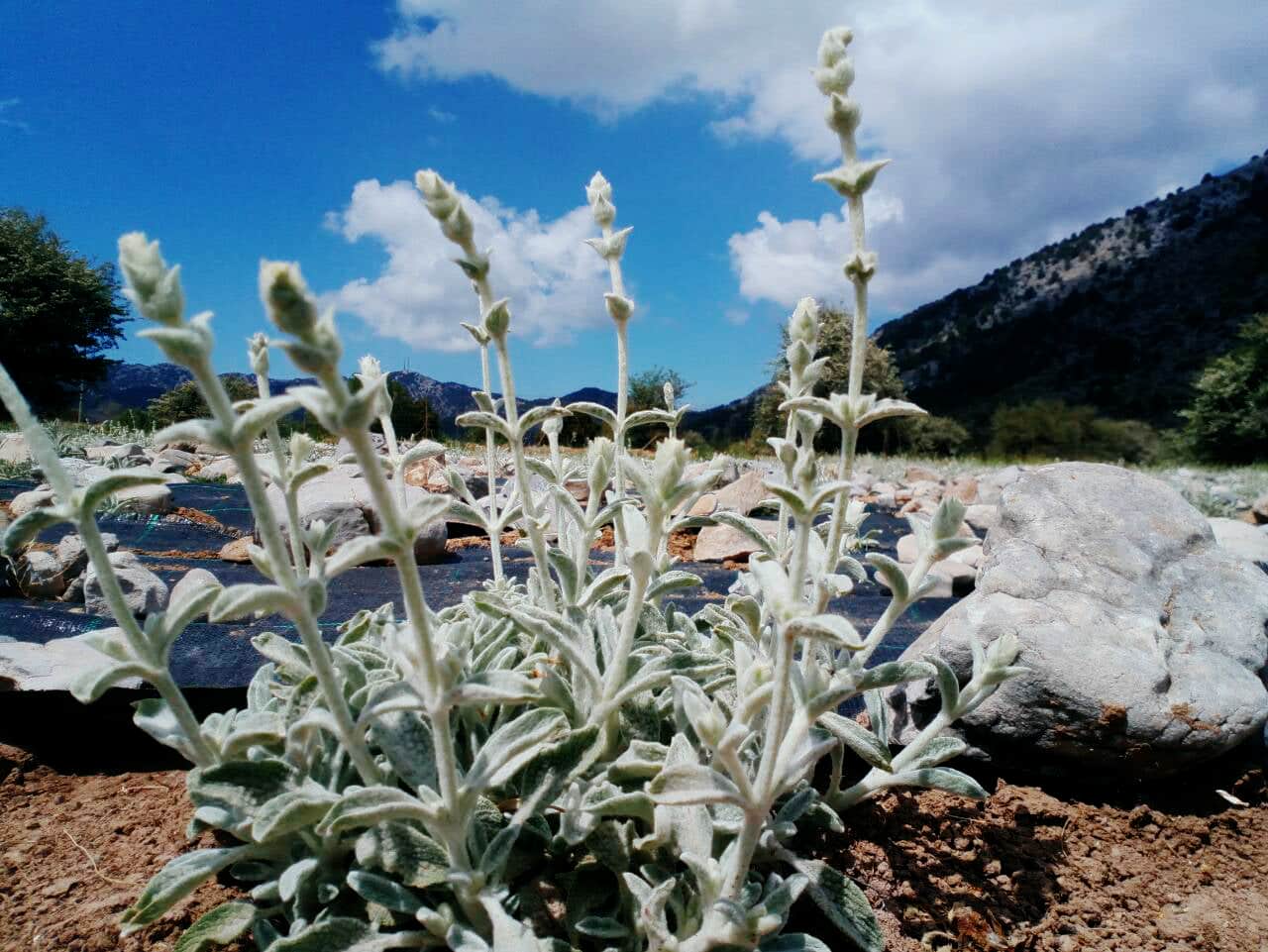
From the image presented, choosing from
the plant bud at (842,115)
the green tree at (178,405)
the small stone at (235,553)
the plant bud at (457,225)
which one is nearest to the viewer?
the plant bud at (842,115)

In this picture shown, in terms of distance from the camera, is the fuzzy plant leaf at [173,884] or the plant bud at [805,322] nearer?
the fuzzy plant leaf at [173,884]

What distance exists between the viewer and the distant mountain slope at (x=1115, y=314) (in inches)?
2115

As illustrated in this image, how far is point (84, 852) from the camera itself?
6.79ft

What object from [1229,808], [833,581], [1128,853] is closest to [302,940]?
[833,581]

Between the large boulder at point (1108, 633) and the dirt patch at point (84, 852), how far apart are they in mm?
2377

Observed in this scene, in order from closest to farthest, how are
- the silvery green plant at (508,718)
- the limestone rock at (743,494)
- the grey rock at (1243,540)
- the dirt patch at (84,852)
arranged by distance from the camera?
the silvery green plant at (508,718) → the dirt patch at (84,852) → the grey rock at (1243,540) → the limestone rock at (743,494)

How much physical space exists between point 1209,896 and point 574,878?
1.90 m

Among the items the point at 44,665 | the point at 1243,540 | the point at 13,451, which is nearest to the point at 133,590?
the point at 44,665

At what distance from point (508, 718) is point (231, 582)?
422cm

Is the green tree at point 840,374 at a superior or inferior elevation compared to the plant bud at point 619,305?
superior

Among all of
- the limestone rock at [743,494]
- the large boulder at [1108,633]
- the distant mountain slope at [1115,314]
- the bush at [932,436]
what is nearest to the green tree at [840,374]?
the bush at [932,436]

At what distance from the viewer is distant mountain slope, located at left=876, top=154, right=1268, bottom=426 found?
176 ft

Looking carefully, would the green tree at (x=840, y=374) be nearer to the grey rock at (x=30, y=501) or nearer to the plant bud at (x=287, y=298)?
the grey rock at (x=30, y=501)

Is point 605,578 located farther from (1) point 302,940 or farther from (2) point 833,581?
(1) point 302,940
